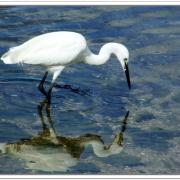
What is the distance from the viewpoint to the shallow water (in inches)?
304

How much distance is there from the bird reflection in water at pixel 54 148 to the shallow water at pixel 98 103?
0.01m

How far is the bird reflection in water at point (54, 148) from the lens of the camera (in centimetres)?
761

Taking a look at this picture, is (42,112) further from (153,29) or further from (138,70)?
(153,29)

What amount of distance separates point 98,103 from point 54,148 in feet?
4.24

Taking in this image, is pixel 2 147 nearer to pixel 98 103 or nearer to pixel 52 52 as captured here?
pixel 98 103

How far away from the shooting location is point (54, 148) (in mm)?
8047

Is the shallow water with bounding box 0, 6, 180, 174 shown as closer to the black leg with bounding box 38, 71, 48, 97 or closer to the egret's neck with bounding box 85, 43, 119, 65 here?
the black leg with bounding box 38, 71, 48, 97

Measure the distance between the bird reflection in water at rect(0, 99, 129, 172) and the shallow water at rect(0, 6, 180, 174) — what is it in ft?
0.04

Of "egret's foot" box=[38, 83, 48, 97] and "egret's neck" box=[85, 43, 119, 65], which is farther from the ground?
"egret's neck" box=[85, 43, 119, 65]

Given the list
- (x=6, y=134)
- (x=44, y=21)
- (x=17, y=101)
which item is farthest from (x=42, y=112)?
(x=44, y=21)

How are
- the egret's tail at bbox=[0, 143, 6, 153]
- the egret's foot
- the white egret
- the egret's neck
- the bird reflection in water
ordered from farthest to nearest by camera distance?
the egret's neck, the egret's foot, the white egret, the egret's tail at bbox=[0, 143, 6, 153], the bird reflection in water

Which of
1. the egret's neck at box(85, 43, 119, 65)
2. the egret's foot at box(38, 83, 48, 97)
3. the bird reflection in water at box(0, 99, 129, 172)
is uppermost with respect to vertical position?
the egret's neck at box(85, 43, 119, 65)

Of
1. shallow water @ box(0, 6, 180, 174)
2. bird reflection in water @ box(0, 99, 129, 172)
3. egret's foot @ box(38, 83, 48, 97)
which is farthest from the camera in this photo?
egret's foot @ box(38, 83, 48, 97)

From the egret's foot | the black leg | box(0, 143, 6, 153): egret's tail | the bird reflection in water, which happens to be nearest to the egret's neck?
the black leg
